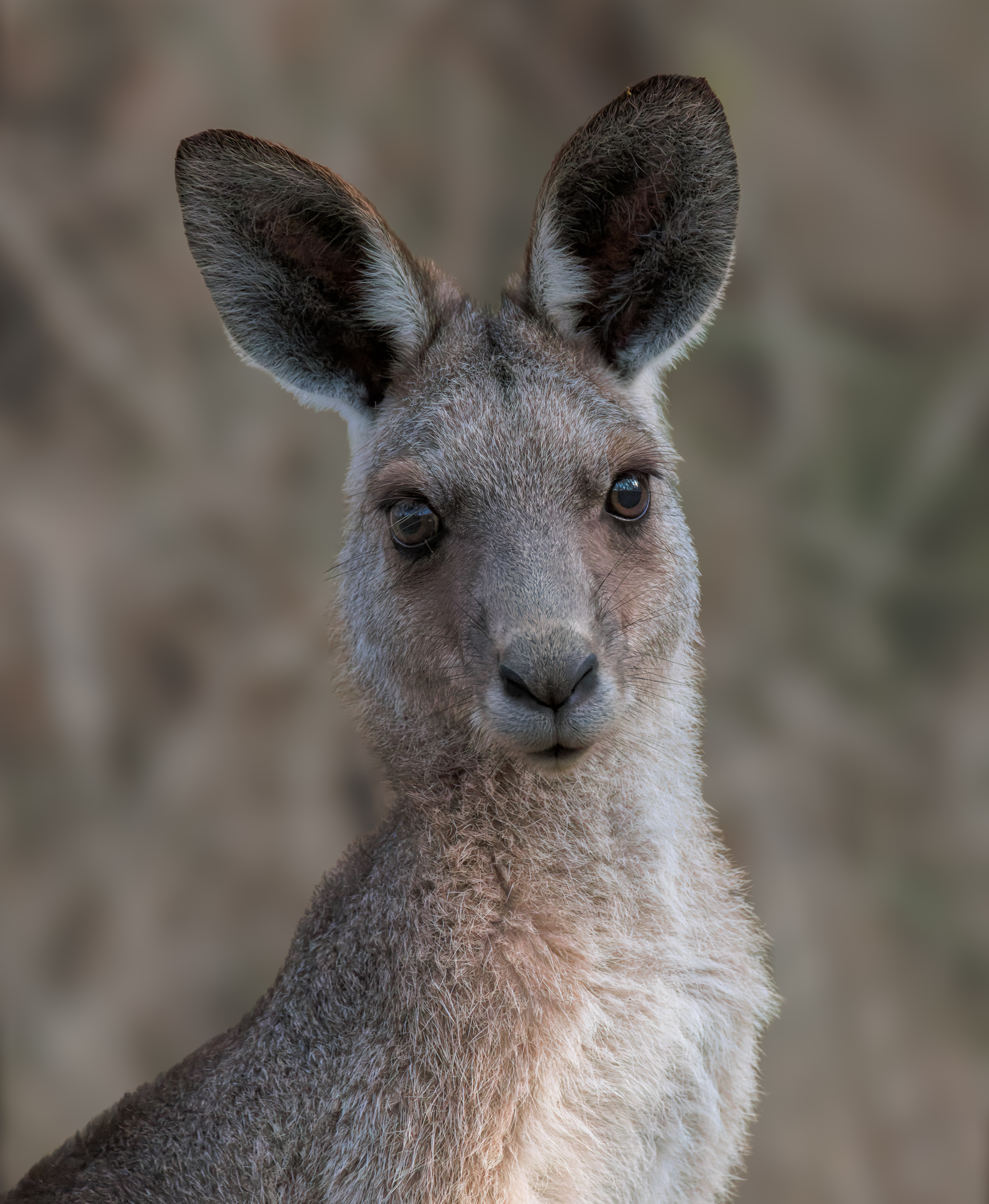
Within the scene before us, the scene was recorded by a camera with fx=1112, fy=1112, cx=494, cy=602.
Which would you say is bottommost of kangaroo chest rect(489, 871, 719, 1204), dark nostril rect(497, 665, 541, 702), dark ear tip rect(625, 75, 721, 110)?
kangaroo chest rect(489, 871, 719, 1204)

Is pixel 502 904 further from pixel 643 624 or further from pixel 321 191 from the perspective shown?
pixel 321 191

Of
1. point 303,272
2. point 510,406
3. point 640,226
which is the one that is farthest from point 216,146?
point 640,226

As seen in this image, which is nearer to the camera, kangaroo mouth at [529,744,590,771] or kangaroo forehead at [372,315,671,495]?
kangaroo mouth at [529,744,590,771]

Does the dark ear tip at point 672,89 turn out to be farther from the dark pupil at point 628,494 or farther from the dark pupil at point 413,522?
the dark pupil at point 413,522

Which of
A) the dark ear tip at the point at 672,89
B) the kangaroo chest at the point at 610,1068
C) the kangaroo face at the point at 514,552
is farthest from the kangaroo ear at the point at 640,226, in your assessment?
the kangaroo chest at the point at 610,1068

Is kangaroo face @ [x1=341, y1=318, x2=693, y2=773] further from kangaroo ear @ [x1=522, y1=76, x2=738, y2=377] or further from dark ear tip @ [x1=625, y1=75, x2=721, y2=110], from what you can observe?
dark ear tip @ [x1=625, y1=75, x2=721, y2=110]

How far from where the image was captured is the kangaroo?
2053 mm

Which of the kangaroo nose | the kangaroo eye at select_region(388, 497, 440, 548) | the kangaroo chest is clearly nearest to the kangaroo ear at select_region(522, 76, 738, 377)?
the kangaroo eye at select_region(388, 497, 440, 548)

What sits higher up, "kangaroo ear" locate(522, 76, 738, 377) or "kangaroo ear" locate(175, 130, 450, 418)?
"kangaroo ear" locate(522, 76, 738, 377)

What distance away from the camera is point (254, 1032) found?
2285 millimetres

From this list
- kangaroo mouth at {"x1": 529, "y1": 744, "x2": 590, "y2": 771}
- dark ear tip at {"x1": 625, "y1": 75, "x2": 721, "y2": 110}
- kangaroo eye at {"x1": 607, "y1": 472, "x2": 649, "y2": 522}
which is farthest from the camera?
kangaroo eye at {"x1": 607, "y1": 472, "x2": 649, "y2": 522}

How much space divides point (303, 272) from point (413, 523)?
2.15 feet

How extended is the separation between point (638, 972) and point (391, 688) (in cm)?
75

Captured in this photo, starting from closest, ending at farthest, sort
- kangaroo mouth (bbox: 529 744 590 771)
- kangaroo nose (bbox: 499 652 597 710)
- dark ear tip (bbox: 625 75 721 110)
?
kangaroo nose (bbox: 499 652 597 710)
kangaroo mouth (bbox: 529 744 590 771)
dark ear tip (bbox: 625 75 721 110)
